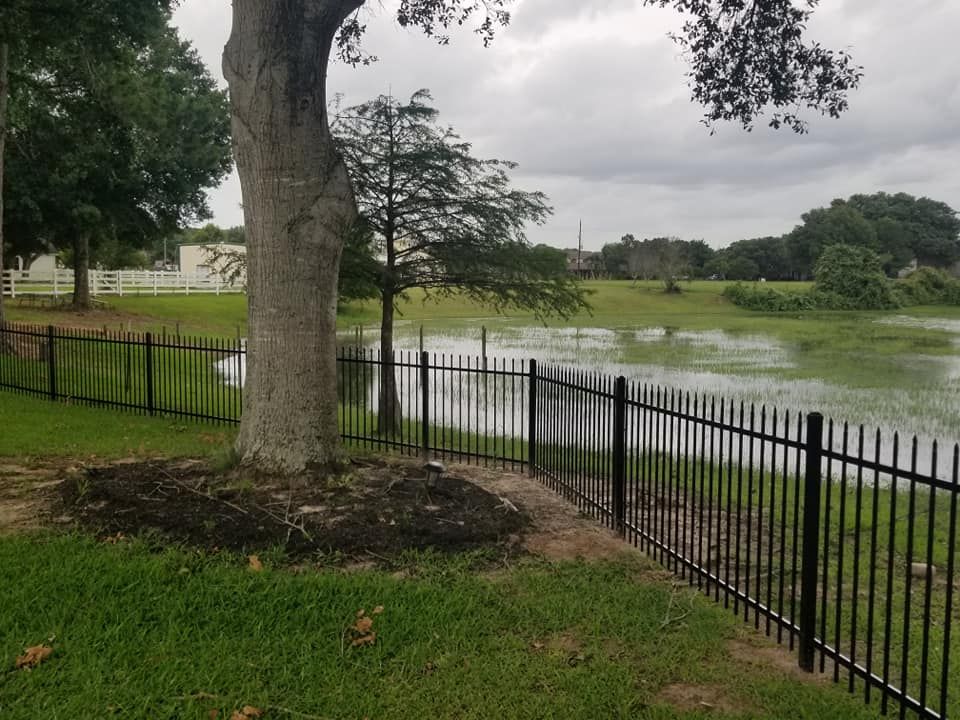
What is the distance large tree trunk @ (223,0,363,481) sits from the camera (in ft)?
22.0

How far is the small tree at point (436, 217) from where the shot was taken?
13.1 meters

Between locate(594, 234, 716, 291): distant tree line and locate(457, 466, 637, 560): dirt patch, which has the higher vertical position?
locate(594, 234, 716, 291): distant tree line

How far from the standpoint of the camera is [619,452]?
6742 mm

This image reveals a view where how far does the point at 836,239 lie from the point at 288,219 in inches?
3873

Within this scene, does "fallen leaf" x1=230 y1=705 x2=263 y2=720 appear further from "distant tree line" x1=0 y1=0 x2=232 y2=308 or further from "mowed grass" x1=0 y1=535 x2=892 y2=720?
"distant tree line" x1=0 y1=0 x2=232 y2=308

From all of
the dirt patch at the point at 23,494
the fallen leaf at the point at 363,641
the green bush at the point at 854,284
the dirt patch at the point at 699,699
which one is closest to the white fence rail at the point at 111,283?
the dirt patch at the point at 23,494

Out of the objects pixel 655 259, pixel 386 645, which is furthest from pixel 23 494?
pixel 655 259

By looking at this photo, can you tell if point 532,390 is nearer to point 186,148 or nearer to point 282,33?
Result: point 282,33

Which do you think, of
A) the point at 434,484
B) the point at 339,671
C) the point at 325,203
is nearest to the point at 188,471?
the point at 434,484

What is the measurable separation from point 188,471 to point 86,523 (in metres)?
1.19

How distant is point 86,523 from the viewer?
615 centimetres

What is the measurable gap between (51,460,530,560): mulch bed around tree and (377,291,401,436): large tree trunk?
4511 millimetres

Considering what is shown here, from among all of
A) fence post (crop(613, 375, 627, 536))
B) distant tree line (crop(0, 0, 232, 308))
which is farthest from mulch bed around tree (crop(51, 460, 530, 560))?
distant tree line (crop(0, 0, 232, 308))

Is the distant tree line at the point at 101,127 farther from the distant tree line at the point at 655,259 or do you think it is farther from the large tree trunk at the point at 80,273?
the distant tree line at the point at 655,259
